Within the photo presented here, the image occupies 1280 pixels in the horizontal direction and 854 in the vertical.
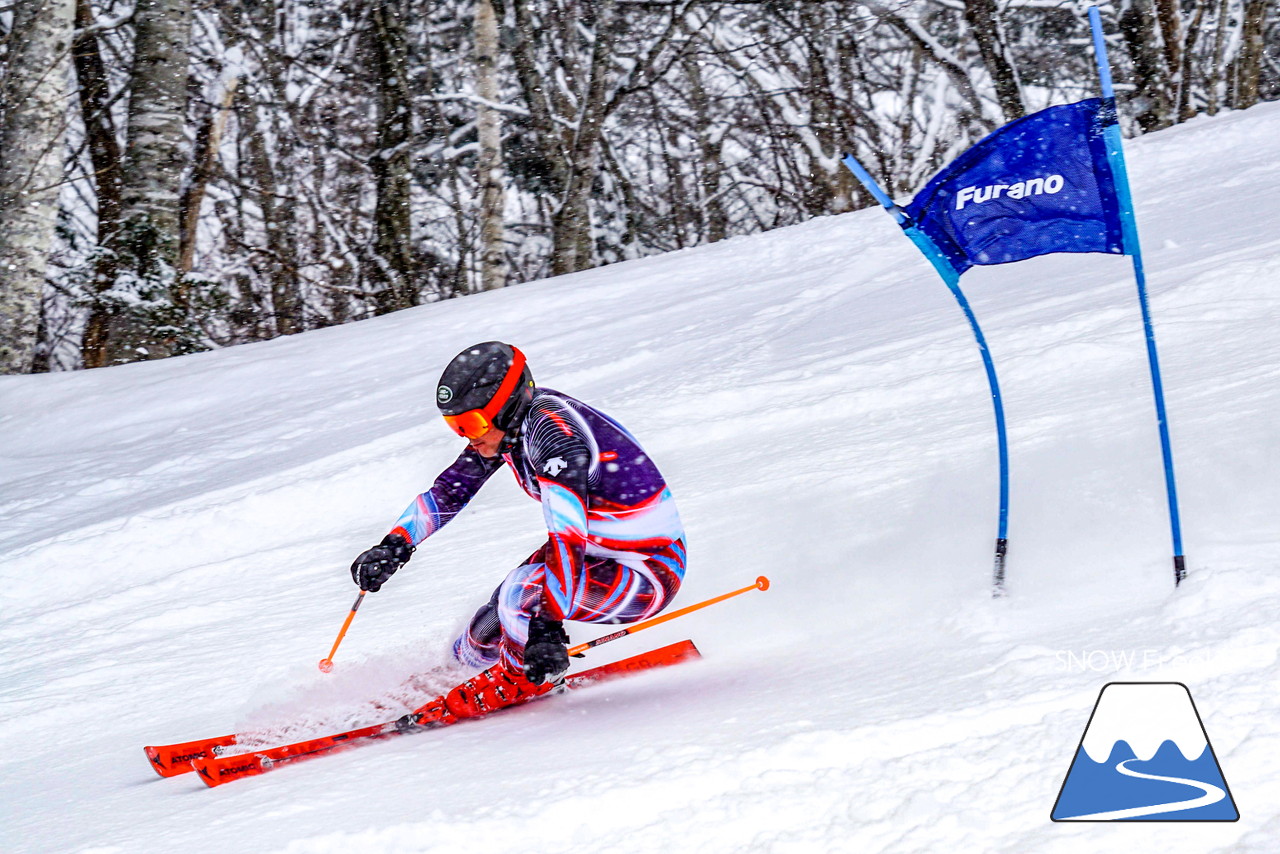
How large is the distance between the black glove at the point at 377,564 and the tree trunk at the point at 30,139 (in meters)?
7.18

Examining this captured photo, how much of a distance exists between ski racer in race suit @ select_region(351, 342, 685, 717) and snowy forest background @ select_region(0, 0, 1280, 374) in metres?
7.38

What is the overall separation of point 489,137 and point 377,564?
29.8 ft

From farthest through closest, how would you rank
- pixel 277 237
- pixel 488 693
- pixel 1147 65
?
1. pixel 277 237
2. pixel 1147 65
3. pixel 488 693

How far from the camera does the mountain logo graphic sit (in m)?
1.85

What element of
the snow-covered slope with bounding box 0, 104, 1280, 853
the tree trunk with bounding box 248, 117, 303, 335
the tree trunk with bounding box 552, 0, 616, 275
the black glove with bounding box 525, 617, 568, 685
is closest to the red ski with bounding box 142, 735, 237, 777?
the snow-covered slope with bounding box 0, 104, 1280, 853

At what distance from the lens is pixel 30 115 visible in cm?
888

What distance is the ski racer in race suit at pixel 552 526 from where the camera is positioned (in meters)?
3.01

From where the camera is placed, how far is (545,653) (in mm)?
2846

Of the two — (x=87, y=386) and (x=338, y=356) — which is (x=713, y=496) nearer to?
(x=338, y=356)

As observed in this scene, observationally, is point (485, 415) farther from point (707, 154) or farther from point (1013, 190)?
point (707, 154)

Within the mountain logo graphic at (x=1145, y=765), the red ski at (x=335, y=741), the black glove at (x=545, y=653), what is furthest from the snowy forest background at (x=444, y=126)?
the mountain logo graphic at (x=1145, y=765)

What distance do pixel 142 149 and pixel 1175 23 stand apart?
11099 millimetres

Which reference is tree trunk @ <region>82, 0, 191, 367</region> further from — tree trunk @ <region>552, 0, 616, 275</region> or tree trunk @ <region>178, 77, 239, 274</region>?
tree trunk @ <region>552, 0, 616, 275</region>

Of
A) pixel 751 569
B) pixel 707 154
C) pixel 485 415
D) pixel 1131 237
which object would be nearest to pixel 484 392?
pixel 485 415
